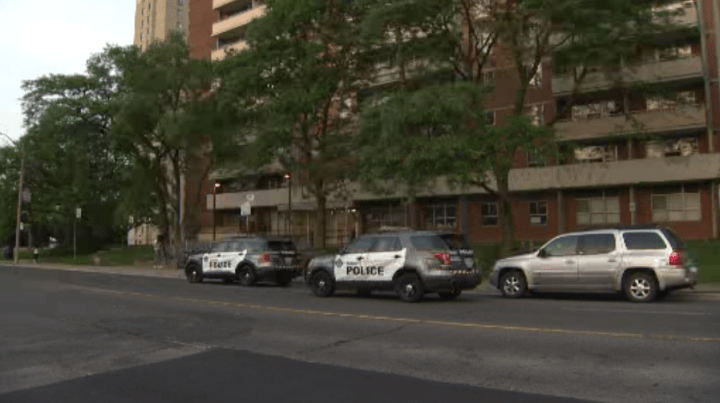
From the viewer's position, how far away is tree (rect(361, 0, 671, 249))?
71.5 feet

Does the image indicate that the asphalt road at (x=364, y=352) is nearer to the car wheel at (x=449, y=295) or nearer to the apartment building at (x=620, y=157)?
the car wheel at (x=449, y=295)

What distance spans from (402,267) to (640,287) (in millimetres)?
5494

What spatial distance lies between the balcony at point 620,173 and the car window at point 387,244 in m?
23.1

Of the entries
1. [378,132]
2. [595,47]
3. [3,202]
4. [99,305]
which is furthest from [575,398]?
[3,202]

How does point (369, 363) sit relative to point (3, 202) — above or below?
below

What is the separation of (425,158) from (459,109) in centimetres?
208

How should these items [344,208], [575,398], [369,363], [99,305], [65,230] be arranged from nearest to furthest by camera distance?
1. [575,398]
2. [369,363]
3. [99,305]
4. [344,208]
5. [65,230]

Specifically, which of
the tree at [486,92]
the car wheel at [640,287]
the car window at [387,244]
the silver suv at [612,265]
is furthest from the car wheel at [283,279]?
the car wheel at [640,287]

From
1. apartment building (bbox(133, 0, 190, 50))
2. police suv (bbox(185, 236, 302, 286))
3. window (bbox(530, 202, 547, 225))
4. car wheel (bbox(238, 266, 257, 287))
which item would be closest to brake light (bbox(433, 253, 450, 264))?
police suv (bbox(185, 236, 302, 286))

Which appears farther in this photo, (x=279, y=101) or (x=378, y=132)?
(x=279, y=101)

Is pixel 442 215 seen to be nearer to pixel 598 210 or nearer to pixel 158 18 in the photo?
pixel 598 210

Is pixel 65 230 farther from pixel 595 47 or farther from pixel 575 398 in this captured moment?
pixel 575 398

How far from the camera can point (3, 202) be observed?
54.4 metres

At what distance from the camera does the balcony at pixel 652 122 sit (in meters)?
32.5
